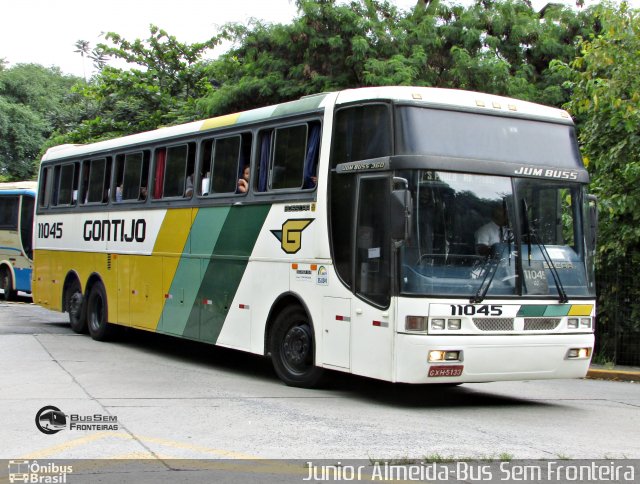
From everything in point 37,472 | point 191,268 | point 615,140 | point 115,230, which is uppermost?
point 615,140

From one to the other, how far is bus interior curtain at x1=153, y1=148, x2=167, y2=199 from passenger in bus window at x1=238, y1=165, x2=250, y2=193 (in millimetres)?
2514

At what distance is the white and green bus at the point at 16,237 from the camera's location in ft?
90.2

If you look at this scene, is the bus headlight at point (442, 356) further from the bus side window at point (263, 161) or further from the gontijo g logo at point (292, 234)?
the bus side window at point (263, 161)

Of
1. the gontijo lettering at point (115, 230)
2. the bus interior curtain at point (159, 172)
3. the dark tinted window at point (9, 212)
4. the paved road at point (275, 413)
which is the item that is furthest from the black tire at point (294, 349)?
the dark tinted window at point (9, 212)

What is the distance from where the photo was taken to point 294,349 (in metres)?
11.2

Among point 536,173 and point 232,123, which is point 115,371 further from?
point 536,173

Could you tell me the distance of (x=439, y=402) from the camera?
420 inches

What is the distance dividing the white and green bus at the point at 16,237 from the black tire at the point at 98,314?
11.4 m

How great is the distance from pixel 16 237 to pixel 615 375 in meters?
19.3

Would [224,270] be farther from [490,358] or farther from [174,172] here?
[490,358]

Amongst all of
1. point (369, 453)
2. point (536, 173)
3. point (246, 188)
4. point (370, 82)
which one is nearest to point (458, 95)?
point (536, 173)

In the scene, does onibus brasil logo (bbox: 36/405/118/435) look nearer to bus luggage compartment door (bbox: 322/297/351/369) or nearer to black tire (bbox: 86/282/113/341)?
bus luggage compartment door (bbox: 322/297/351/369)

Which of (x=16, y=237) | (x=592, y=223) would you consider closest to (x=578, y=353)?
(x=592, y=223)

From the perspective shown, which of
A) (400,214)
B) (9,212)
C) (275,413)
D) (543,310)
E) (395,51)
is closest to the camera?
(275,413)
